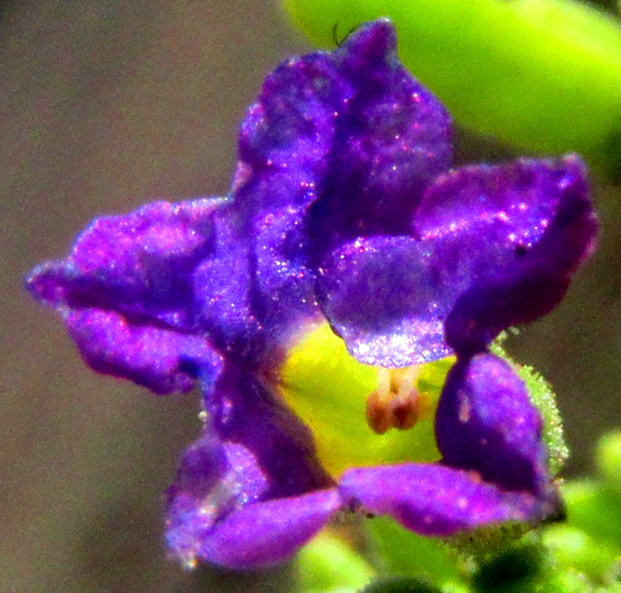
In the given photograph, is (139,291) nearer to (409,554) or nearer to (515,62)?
(409,554)

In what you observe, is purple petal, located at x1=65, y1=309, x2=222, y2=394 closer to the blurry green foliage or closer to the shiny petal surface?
the shiny petal surface

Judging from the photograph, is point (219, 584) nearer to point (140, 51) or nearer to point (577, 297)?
point (577, 297)

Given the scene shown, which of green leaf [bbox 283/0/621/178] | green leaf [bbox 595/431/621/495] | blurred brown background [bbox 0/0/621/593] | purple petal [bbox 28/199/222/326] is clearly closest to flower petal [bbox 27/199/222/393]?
purple petal [bbox 28/199/222/326]

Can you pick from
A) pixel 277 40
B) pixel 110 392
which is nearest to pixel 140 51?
pixel 277 40

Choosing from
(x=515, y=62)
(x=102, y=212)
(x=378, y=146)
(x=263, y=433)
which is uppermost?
(x=515, y=62)

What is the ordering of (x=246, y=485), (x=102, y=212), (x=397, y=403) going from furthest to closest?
(x=102, y=212), (x=397, y=403), (x=246, y=485)

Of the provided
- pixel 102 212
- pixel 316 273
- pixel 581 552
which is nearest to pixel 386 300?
pixel 316 273

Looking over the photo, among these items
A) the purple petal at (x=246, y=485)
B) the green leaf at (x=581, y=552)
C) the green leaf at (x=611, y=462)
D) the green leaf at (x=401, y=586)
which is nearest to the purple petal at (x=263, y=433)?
the purple petal at (x=246, y=485)
